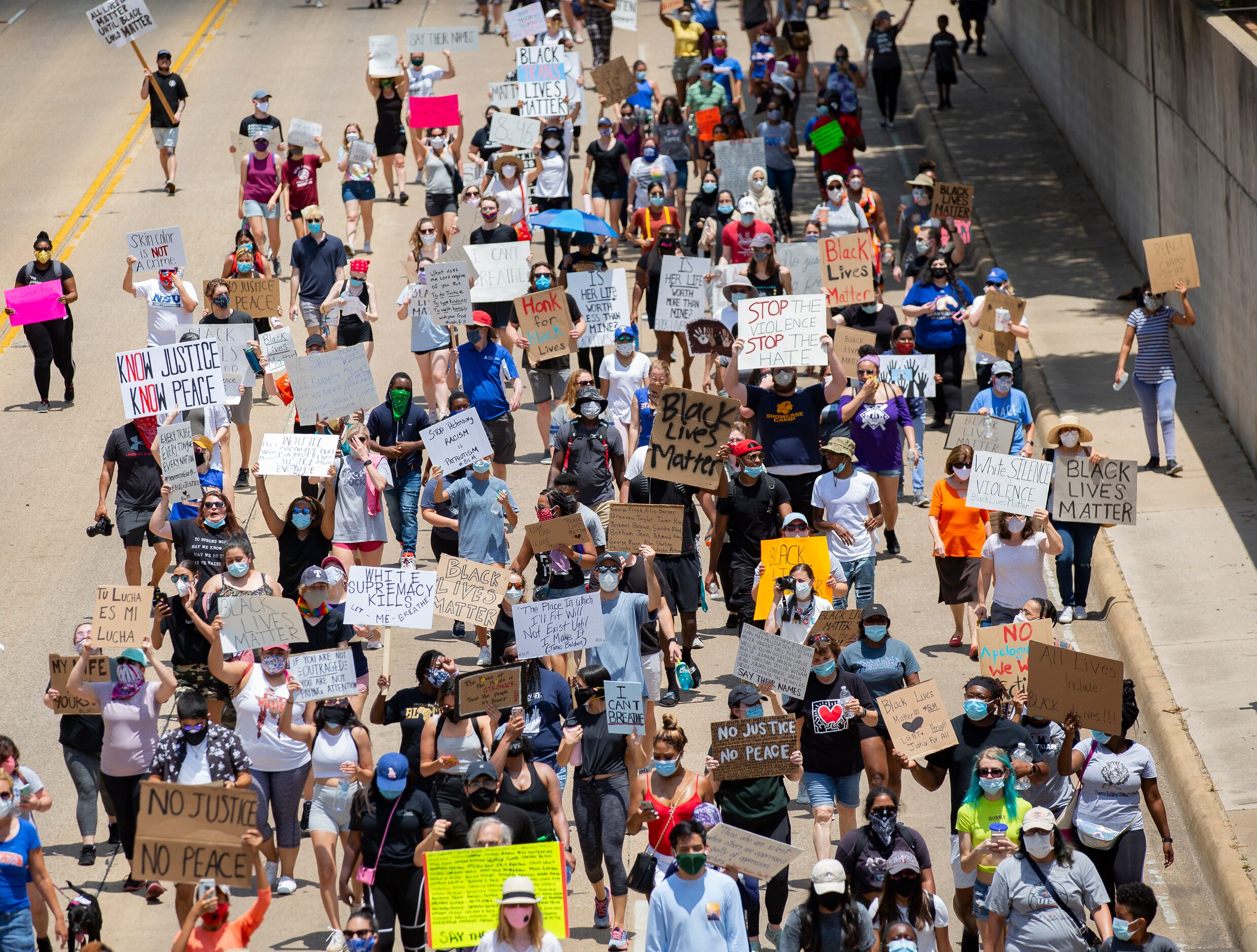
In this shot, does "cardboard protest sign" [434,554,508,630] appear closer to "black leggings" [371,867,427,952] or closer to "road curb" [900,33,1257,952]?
"black leggings" [371,867,427,952]

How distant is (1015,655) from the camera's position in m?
12.2

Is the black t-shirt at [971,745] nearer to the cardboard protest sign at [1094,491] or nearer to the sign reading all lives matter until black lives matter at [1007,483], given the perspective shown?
the sign reading all lives matter until black lives matter at [1007,483]

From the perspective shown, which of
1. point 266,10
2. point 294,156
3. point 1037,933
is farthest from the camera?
point 266,10

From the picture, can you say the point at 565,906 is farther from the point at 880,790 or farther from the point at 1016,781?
the point at 1016,781

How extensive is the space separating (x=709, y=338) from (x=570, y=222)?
4226mm

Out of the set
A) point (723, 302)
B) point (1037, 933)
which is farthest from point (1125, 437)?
point (1037, 933)

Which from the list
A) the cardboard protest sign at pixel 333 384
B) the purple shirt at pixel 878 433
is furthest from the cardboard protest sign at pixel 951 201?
the cardboard protest sign at pixel 333 384

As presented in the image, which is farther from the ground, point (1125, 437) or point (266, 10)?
point (266, 10)

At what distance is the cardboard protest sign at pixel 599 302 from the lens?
59.5 feet

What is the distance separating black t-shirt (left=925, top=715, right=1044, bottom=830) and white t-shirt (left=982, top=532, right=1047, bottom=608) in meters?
2.69

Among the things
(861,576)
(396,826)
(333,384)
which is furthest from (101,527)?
(861,576)

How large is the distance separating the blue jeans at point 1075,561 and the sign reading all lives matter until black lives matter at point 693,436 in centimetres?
277

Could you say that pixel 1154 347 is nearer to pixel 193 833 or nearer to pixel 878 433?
pixel 878 433

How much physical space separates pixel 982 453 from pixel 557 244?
12062 millimetres
